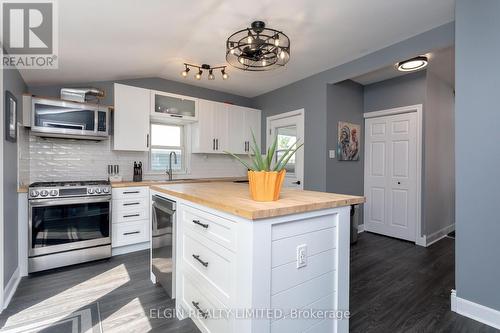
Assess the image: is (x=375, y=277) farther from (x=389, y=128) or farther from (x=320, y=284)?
(x=389, y=128)

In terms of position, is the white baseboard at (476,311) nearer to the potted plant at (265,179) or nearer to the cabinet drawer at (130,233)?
the potted plant at (265,179)

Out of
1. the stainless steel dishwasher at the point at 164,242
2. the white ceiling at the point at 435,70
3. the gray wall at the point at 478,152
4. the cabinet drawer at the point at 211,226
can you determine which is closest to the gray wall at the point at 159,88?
the stainless steel dishwasher at the point at 164,242

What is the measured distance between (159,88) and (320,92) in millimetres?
2553

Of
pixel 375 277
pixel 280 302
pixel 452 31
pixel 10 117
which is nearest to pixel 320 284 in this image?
pixel 280 302

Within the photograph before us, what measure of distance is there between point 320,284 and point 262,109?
12.9 ft

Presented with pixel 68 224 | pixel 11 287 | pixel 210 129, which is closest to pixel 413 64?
pixel 210 129

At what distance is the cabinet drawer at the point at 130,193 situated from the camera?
10.5ft

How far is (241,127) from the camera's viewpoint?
468 centimetres

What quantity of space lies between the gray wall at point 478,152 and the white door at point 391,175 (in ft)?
6.30

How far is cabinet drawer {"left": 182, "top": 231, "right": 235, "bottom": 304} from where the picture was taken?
133 cm

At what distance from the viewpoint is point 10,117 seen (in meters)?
2.20

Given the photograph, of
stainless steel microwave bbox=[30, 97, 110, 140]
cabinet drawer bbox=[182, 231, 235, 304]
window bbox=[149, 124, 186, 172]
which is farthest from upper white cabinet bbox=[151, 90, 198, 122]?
cabinet drawer bbox=[182, 231, 235, 304]

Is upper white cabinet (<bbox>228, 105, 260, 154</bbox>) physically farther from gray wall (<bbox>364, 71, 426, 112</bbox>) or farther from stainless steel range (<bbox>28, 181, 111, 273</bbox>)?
stainless steel range (<bbox>28, 181, 111, 273</bbox>)

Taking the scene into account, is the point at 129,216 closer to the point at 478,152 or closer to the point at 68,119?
the point at 68,119
